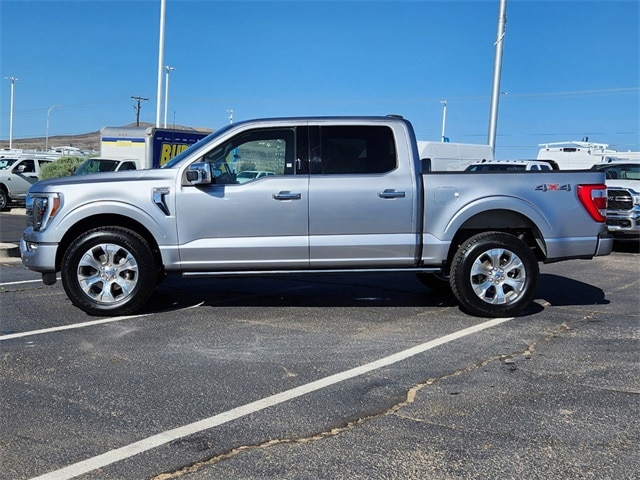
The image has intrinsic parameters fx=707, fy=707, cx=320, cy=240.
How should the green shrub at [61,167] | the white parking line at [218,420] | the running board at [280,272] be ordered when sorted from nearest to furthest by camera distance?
the white parking line at [218,420] → the running board at [280,272] → the green shrub at [61,167]

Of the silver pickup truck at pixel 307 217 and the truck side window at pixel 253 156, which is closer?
the silver pickup truck at pixel 307 217

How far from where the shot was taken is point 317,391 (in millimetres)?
4695

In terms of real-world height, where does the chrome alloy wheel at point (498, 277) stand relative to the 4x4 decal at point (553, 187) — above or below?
below

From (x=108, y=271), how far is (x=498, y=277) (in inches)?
151

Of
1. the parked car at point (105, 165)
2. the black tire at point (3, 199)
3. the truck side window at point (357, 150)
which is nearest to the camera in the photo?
the truck side window at point (357, 150)

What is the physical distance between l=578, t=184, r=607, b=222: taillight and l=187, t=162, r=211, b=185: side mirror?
3.71 metres

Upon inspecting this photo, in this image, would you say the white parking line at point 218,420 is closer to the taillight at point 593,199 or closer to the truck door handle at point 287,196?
the truck door handle at point 287,196

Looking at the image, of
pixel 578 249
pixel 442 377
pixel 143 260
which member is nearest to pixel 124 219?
pixel 143 260

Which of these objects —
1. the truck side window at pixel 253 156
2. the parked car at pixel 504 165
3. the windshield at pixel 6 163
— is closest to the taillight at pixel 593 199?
the truck side window at pixel 253 156

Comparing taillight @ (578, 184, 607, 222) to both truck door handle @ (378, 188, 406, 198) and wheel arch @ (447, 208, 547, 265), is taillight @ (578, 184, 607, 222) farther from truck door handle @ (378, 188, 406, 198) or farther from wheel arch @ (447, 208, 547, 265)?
truck door handle @ (378, 188, 406, 198)

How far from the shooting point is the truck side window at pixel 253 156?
6980mm

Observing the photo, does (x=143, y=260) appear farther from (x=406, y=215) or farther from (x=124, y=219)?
A: (x=406, y=215)

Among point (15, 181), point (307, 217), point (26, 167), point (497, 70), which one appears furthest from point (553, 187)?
point (26, 167)

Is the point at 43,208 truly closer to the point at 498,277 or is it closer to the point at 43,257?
the point at 43,257
